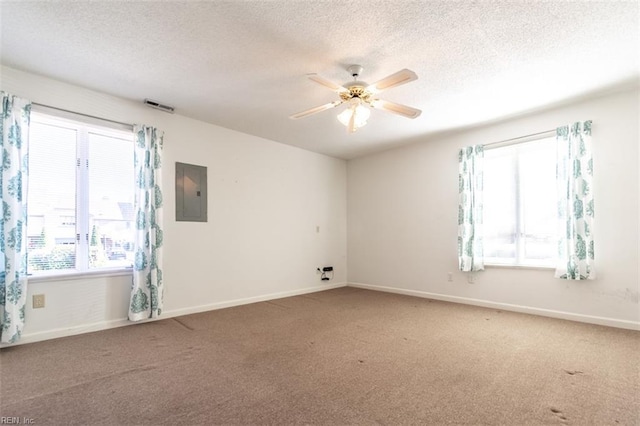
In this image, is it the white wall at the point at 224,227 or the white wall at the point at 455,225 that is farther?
the white wall at the point at 455,225

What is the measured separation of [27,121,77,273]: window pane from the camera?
3248mm

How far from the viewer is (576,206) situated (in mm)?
3777

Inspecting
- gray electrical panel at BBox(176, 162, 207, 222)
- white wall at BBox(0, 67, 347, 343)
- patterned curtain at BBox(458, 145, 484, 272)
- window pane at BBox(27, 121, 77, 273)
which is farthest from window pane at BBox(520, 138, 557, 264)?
window pane at BBox(27, 121, 77, 273)

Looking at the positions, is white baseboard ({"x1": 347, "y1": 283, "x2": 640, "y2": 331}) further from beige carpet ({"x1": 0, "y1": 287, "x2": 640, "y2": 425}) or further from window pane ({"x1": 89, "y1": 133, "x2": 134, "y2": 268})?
window pane ({"x1": 89, "y1": 133, "x2": 134, "y2": 268})

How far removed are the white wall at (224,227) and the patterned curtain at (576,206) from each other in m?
3.81

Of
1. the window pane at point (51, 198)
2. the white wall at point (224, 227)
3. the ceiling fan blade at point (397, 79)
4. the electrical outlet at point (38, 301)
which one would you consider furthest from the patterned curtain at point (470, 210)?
the electrical outlet at point (38, 301)

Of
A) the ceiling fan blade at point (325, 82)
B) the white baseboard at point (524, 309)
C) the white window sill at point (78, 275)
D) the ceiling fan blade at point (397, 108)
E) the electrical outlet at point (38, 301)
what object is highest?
the ceiling fan blade at point (325, 82)

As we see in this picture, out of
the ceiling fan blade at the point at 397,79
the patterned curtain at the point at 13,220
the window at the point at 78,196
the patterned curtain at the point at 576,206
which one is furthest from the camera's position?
the patterned curtain at the point at 576,206

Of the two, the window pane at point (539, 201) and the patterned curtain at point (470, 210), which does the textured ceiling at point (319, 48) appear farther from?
the patterned curtain at point (470, 210)

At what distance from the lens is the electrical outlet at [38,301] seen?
315cm

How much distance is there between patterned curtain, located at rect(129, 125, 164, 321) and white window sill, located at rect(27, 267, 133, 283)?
0.16m

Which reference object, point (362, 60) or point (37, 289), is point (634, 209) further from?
point (37, 289)

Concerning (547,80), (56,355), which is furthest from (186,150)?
(547,80)

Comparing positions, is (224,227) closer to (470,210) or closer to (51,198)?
(51,198)
